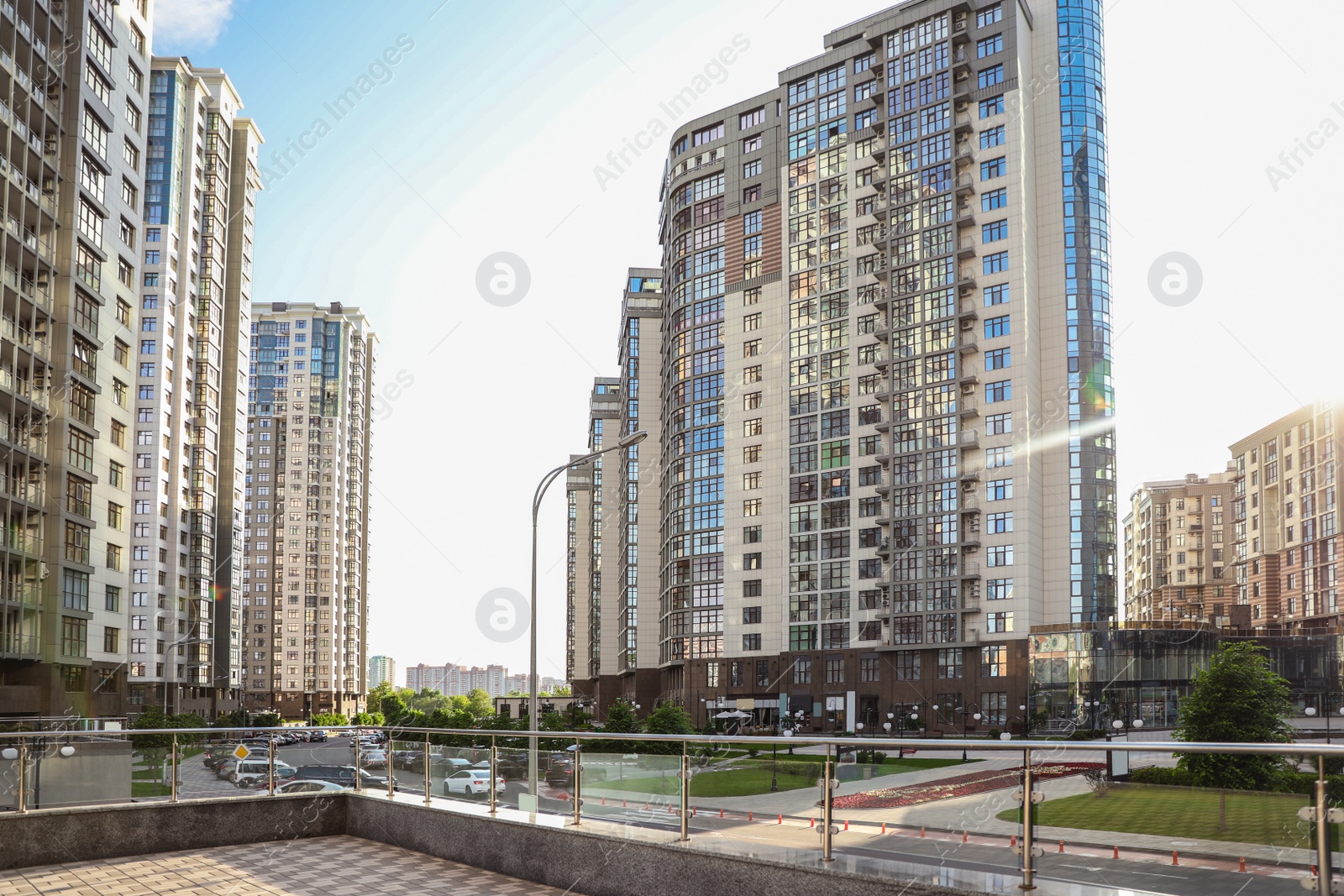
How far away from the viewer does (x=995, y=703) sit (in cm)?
8900

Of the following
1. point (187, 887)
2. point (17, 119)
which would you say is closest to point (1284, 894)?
point (187, 887)

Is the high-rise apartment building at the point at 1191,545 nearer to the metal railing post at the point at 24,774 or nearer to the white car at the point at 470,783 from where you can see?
the white car at the point at 470,783

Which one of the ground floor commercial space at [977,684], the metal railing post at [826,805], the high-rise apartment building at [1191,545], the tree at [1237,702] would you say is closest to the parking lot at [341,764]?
the metal railing post at [826,805]

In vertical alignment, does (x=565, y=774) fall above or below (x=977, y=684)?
above

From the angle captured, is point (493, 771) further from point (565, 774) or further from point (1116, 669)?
point (1116, 669)

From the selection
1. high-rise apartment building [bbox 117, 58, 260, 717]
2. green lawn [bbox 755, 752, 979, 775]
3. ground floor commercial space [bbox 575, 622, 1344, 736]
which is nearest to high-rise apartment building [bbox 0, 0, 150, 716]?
high-rise apartment building [bbox 117, 58, 260, 717]

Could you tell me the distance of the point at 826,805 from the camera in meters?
9.09

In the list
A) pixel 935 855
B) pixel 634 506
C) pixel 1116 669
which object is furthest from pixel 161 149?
pixel 935 855

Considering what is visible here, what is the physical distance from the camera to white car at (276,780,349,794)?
52.8 feet

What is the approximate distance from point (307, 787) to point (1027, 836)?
1189 cm

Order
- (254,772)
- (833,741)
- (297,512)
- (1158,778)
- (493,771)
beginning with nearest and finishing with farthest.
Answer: (1158,778)
(833,741)
(493,771)
(254,772)
(297,512)

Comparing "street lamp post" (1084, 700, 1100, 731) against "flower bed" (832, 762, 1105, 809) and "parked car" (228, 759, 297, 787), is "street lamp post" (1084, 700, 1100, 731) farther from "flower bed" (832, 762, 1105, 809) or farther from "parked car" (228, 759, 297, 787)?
"flower bed" (832, 762, 1105, 809)

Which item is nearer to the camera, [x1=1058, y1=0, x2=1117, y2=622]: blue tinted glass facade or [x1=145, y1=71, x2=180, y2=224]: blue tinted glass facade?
[x1=1058, y1=0, x2=1117, y2=622]: blue tinted glass facade

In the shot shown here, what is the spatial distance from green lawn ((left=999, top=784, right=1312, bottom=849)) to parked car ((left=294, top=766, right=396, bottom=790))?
11189 mm
